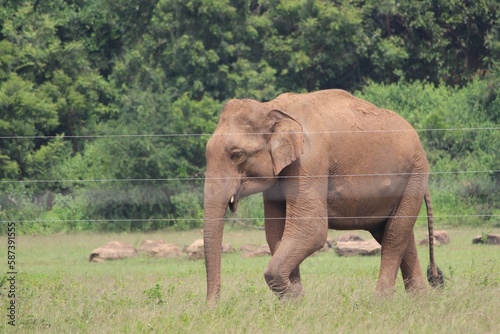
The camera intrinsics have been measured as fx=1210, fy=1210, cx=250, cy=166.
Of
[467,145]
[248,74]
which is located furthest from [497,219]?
[248,74]

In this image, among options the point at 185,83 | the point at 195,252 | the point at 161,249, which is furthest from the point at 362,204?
the point at 185,83

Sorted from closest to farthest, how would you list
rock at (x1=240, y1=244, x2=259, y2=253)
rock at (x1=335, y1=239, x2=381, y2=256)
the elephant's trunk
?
the elephant's trunk, rock at (x1=335, y1=239, x2=381, y2=256), rock at (x1=240, y1=244, x2=259, y2=253)

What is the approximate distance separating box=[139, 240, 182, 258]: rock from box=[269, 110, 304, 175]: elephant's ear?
286 inches

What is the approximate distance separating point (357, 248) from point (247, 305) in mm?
7382

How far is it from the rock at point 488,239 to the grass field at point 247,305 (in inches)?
86.8

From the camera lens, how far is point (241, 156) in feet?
33.9

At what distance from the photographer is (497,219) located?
19719 mm

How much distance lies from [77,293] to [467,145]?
466 inches

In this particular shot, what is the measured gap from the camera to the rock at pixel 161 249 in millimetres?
17500

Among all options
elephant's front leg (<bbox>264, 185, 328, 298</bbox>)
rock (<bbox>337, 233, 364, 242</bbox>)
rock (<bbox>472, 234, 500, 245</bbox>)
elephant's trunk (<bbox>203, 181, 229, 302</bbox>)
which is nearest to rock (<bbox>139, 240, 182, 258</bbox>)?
rock (<bbox>337, 233, 364, 242</bbox>)

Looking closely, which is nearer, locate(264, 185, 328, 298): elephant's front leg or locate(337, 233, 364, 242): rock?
locate(264, 185, 328, 298): elephant's front leg

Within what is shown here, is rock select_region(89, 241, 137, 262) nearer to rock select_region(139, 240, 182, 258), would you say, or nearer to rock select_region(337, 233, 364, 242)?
rock select_region(139, 240, 182, 258)

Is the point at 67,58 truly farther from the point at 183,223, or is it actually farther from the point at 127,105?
the point at 183,223

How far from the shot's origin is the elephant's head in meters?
10.1
